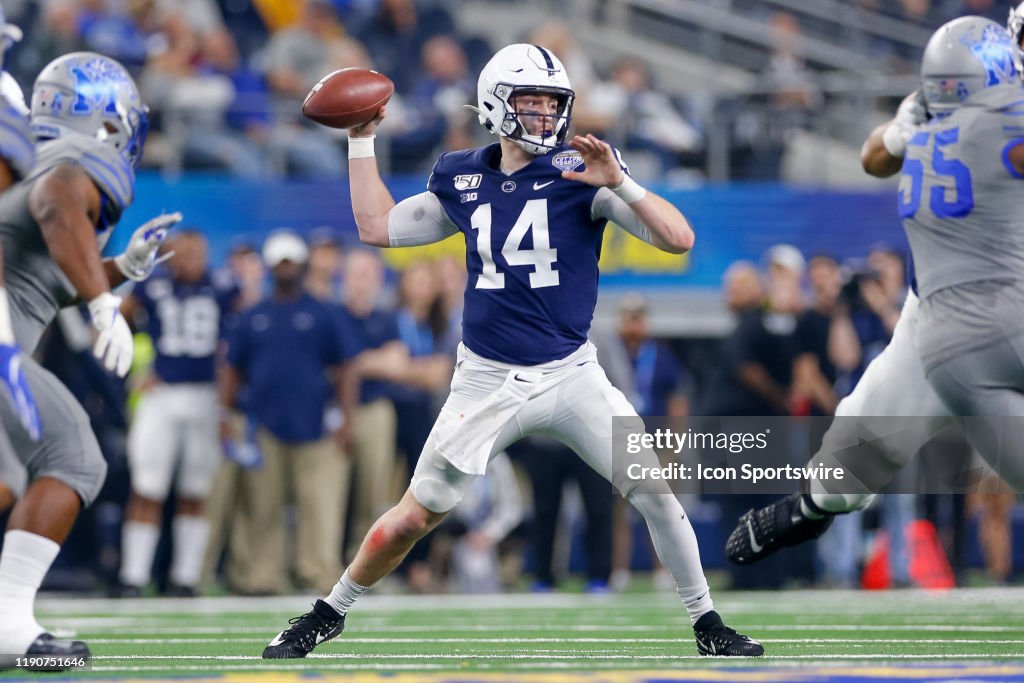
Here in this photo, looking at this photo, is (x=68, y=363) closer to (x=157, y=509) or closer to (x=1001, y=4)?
(x=157, y=509)

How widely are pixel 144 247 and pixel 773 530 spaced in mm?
→ 2679

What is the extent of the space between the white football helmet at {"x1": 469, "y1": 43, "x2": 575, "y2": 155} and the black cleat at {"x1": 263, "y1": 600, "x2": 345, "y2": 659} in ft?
5.66

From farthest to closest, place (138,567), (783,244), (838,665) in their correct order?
(783,244)
(138,567)
(838,665)

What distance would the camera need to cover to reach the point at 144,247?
595cm

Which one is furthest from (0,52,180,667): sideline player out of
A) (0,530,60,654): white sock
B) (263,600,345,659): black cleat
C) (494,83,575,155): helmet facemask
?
(494,83,575,155): helmet facemask

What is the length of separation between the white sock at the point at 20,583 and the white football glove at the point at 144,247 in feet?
3.84

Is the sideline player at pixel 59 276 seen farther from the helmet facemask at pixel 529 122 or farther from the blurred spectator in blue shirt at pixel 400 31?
the blurred spectator in blue shirt at pixel 400 31

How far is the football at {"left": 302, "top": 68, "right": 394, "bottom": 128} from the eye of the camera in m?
5.80

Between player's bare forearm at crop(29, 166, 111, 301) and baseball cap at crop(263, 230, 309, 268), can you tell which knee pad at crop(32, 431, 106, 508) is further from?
baseball cap at crop(263, 230, 309, 268)

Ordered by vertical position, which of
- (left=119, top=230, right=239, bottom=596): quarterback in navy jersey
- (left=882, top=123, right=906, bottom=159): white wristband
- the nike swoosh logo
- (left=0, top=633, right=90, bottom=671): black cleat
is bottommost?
(left=119, top=230, right=239, bottom=596): quarterback in navy jersey

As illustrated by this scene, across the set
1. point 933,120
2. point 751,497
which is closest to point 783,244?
point 751,497

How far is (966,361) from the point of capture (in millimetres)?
5957

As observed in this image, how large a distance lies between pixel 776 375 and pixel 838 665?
17.9 ft

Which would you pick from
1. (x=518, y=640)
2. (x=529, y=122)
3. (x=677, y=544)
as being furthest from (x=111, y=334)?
(x=518, y=640)
